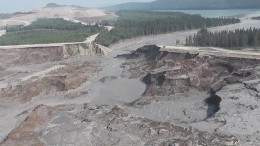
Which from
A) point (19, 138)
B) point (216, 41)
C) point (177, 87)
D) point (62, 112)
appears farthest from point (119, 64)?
point (19, 138)

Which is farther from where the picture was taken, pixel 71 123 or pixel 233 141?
pixel 71 123

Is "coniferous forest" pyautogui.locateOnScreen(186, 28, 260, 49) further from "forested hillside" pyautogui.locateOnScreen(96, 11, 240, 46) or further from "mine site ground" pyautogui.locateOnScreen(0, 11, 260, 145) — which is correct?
"forested hillside" pyautogui.locateOnScreen(96, 11, 240, 46)

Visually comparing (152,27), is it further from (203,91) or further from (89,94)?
(203,91)

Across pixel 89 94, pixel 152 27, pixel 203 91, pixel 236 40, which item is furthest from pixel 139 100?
pixel 152 27

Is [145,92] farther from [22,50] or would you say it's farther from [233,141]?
[22,50]

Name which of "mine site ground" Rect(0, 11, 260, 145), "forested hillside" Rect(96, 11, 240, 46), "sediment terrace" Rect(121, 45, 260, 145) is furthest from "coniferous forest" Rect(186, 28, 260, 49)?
"forested hillside" Rect(96, 11, 240, 46)

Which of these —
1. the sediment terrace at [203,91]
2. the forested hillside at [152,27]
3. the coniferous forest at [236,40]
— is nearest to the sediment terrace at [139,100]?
the sediment terrace at [203,91]

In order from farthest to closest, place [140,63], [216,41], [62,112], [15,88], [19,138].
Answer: [216,41] < [140,63] < [15,88] < [62,112] < [19,138]

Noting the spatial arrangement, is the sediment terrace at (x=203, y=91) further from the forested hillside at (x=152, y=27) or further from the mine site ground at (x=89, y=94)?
the forested hillside at (x=152, y=27)
